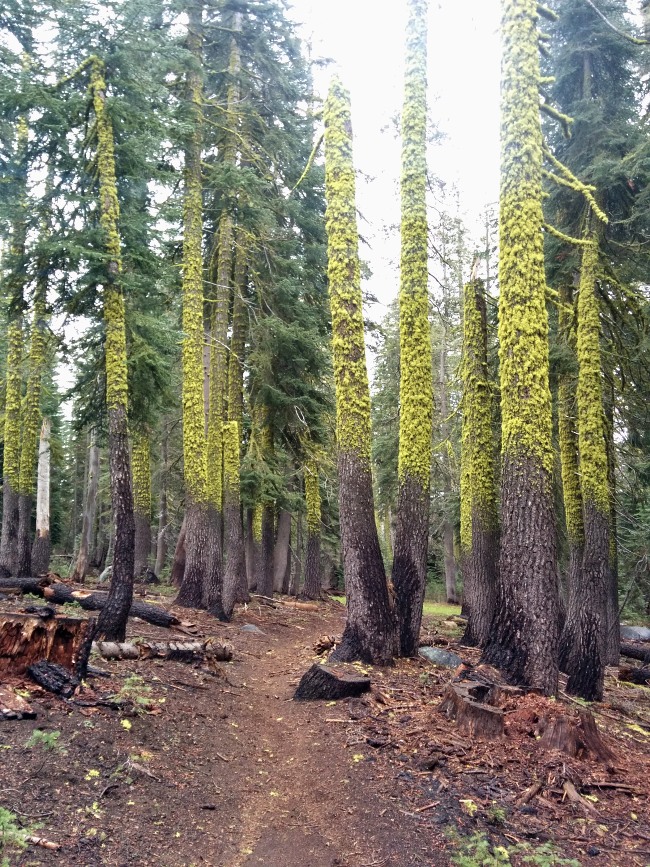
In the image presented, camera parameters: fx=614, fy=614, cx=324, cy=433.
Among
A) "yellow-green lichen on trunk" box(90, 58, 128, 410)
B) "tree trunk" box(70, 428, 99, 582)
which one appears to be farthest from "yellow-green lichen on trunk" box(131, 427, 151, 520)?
"yellow-green lichen on trunk" box(90, 58, 128, 410)

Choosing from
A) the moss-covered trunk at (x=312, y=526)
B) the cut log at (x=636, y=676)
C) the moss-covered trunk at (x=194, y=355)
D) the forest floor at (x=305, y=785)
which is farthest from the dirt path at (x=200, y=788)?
the moss-covered trunk at (x=312, y=526)

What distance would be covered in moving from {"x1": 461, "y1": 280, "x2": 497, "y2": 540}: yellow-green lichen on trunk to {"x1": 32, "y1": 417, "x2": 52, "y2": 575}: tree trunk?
466 inches

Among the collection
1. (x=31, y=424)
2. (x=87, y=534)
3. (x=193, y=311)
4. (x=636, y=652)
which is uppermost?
(x=193, y=311)

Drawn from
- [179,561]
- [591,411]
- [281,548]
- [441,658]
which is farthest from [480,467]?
[281,548]

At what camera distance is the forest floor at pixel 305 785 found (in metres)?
3.98

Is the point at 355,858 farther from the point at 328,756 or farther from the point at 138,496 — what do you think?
the point at 138,496

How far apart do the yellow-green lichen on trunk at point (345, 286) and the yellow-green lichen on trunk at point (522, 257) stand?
2.14m

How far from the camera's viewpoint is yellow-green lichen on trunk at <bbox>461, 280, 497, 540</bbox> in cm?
1155

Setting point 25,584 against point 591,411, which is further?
point 25,584

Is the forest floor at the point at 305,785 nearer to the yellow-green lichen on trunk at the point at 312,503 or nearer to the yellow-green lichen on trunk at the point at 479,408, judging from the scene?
the yellow-green lichen on trunk at the point at 479,408

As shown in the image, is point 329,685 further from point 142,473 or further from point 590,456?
point 142,473

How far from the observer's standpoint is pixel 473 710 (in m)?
5.88

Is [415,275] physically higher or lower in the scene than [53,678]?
higher

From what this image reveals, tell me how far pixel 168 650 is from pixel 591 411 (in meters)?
7.59
